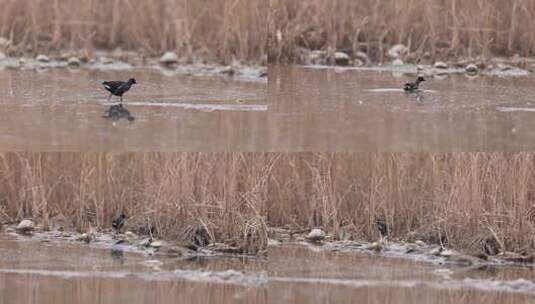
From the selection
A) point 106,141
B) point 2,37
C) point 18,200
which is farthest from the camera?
point 2,37

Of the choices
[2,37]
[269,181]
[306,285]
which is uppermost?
[2,37]

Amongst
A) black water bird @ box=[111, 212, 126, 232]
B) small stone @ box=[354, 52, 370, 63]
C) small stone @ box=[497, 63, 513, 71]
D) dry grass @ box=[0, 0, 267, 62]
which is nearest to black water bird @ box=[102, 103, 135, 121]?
black water bird @ box=[111, 212, 126, 232]

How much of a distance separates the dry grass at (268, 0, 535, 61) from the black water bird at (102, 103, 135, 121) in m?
0.99

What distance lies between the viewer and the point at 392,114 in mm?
5742

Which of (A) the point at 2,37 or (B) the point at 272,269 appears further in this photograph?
(A) the point at 2,37

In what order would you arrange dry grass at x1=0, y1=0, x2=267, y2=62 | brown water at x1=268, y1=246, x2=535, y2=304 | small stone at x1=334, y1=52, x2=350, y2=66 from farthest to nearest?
dry grass at x1=0, y1=0, x2=267, y2=62 → small stone at x1=334, y1=52, x2=350, y2=66 → brown water at x1=268, y1=246, x2=535, y2=304

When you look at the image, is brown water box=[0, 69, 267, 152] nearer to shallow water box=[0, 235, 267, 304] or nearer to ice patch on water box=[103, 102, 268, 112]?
ice patch on water box=[103, 102, 268, 112]

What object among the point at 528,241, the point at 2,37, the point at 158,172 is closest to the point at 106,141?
the point at 158,172

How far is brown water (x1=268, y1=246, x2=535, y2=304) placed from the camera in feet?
18.0

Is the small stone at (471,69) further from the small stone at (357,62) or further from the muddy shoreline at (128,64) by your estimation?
the muddy shoreline at (128,64)

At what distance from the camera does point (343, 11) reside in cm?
619

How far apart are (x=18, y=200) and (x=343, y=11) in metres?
1.73

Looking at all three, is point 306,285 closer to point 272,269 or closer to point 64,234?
point 272,269

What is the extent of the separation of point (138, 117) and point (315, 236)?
36.6 inches
